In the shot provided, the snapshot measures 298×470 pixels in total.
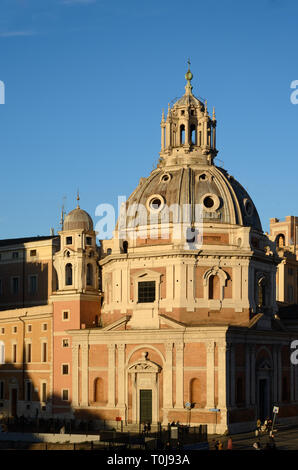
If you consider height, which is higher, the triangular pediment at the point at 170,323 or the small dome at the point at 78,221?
the small dome at the point at 78,221

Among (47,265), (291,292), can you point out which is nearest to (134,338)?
(47,265)

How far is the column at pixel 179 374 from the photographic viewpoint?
71.2m

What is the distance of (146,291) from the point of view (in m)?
75.9

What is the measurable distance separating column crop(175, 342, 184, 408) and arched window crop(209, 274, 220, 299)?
542 cm

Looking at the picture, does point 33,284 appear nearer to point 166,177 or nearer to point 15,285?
point 15,285

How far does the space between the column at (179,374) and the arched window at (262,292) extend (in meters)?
9.47

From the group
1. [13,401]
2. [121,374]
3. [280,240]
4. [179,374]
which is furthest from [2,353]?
[280,240]

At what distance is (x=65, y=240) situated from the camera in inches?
3191

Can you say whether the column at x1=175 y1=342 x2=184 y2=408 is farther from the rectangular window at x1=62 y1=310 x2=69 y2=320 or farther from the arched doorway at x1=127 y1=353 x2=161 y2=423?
the rectangular window at x1=62 y1=310 x2=69 y2=320

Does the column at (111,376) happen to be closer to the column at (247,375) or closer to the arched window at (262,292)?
the column at (247,375)

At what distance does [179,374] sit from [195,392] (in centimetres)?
180

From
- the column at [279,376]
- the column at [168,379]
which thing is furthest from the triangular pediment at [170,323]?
the column at [279,376]
